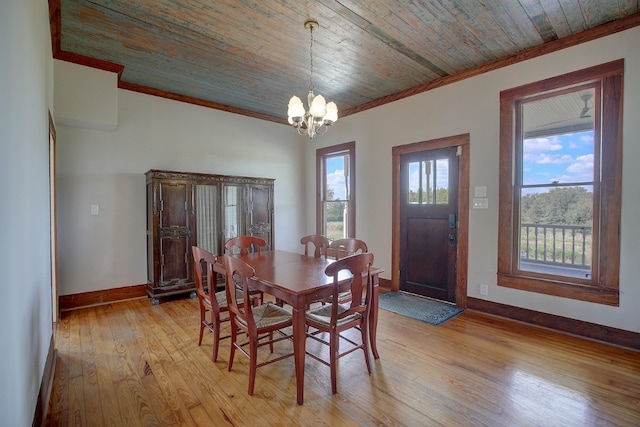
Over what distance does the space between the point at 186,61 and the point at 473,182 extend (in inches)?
143

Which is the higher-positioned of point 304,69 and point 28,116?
point 304,69

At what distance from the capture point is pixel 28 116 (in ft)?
5.35

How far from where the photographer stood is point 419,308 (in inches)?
148

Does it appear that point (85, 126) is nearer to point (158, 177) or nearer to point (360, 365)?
point (158, 177)

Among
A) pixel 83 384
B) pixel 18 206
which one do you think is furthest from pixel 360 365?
pixel 18 206

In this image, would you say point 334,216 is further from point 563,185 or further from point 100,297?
point 100,297

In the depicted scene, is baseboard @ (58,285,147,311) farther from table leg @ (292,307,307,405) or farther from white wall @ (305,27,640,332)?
white wall @ (305,27,640,332)

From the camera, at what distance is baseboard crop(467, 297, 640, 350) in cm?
271

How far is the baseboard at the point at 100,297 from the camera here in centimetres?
373

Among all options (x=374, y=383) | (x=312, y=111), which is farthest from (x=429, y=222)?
(x=374, y=383)

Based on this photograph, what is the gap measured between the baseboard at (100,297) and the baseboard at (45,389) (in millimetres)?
1456

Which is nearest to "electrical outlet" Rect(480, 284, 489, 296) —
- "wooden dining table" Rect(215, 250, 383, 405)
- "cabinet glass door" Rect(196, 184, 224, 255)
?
"wooden dining table" Rect(215, 250, 383, 405)

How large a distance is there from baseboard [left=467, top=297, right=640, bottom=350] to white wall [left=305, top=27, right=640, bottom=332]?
0.05m

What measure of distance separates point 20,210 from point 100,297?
311 cm
